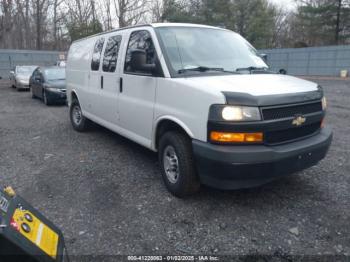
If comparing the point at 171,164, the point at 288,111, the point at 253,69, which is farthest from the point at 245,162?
the point at 253,69

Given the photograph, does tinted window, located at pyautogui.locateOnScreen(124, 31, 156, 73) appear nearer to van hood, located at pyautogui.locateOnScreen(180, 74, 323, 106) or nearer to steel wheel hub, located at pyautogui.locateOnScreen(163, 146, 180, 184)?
van hood, located at pyautogui.locateOnScreen(180, 74, 323, 106)

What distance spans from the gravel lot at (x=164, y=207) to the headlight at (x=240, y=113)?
1126 mm

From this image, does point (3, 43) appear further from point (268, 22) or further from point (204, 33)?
point (204, 33)

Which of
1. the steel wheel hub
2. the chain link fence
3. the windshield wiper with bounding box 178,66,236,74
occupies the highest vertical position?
the chain link fence

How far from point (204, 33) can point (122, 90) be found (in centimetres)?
148

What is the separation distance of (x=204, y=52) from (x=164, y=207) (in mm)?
2026

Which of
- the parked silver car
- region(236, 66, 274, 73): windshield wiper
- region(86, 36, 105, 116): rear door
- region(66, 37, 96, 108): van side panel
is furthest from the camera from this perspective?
the parked silver car

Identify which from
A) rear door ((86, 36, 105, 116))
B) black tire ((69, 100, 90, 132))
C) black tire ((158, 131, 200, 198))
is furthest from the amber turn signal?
black tire ((69, 100, 90, 132))

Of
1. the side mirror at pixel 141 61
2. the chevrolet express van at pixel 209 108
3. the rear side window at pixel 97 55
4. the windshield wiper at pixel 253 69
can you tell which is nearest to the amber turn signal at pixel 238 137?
the chevrolet express van at pixel 209 108

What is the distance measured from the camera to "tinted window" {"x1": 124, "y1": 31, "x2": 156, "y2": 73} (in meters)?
3.81

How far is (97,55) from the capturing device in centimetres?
549

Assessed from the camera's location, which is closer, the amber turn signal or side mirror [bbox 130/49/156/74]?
the amber turn signal

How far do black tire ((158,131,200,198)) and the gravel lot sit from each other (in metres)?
0.16

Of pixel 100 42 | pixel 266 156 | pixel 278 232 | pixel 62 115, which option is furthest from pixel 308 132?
pixel 62 115
